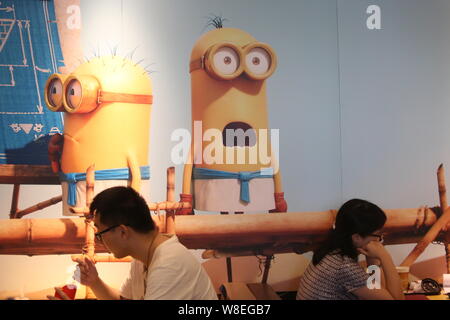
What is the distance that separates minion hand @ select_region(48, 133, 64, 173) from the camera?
323cm

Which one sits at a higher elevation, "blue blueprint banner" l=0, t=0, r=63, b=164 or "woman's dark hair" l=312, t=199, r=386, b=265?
"blue blueprint banner" l=0, t=0, r=63, b=164

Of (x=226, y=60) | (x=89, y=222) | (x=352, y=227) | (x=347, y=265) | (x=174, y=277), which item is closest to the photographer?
(x=174, y=277)

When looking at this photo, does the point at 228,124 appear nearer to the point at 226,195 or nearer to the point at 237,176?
the point at 237,176

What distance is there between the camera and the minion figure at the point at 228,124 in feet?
10.8

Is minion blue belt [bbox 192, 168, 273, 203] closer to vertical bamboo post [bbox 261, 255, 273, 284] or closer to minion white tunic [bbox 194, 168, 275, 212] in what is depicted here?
minion white tunic [bbox 194, 168, 275, 212]

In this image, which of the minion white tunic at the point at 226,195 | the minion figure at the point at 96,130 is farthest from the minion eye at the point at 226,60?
the minion white tunic at the point at 226,195

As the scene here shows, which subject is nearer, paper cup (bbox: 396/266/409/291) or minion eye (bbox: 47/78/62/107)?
minion eye (bbox: 47/78/62/107)

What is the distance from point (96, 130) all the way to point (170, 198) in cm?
55

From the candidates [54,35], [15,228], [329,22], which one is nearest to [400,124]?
[329,22]

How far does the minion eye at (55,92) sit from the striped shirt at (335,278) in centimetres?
164

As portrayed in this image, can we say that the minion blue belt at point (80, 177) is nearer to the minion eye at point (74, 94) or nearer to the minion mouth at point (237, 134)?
the minion eye at point (74, 94)

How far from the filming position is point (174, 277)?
6.46 ft

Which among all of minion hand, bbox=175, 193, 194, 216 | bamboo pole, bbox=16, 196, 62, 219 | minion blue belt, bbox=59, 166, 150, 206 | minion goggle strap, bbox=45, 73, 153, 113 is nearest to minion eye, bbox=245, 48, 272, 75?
minion goggle strap, bbox=45, 73, 153, 113

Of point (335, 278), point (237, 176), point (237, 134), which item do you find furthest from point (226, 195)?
point (335, 278)
